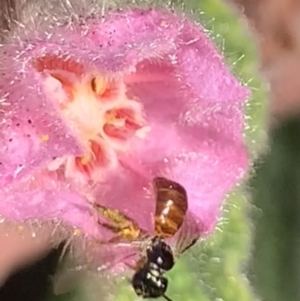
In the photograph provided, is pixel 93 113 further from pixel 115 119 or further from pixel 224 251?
pixel 224 251

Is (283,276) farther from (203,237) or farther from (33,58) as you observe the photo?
(33,58)

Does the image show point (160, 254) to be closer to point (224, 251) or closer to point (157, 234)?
point (157, 234)

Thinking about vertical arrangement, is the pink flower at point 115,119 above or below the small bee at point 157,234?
above

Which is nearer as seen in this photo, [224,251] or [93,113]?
[93,113]

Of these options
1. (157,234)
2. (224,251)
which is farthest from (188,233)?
(224,251)

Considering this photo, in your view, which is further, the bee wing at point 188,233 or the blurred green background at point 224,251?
the blurred green background at point 224,251

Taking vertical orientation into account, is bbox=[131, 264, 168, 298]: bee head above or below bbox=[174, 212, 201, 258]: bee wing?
below

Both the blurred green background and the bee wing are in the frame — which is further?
the blurred green background
